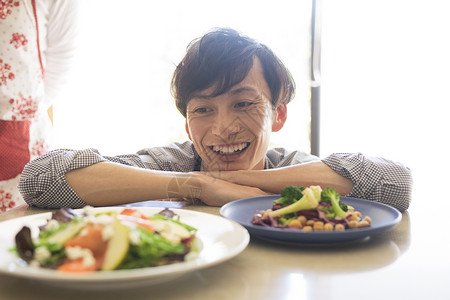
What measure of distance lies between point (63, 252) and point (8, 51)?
6.26 feet

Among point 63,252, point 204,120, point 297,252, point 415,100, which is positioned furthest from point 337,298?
point 415,100

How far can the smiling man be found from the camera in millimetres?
1362

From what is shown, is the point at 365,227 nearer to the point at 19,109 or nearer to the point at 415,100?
the point at 19,109

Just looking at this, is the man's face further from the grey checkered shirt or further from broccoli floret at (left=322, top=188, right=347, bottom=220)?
broccoli floret at (left=322, top=188, right=347, bottom=220)

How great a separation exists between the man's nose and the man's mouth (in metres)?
0.06

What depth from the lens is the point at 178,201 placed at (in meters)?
1.45

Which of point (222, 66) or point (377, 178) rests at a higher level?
point (222, 66)

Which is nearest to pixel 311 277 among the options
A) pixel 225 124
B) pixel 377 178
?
pixel 377 178

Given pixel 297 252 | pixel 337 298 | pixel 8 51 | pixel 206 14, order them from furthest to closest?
pixel 206 14, pixel 8 51, pixel 297 252, pixel 337 298

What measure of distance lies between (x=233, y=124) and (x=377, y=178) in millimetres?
509

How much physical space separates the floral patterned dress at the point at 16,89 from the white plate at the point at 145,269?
1.51 metres

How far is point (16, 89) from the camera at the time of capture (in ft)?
7.48

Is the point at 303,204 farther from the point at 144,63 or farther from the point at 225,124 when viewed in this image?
the point at 144,63

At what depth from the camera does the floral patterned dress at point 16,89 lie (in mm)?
2219
